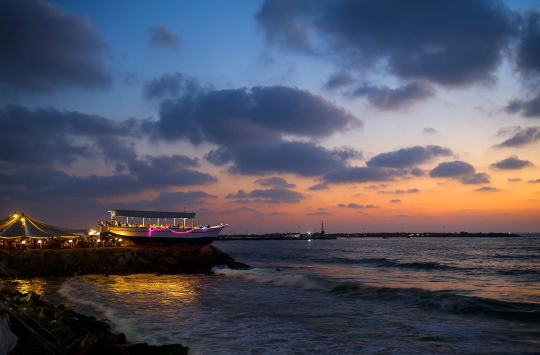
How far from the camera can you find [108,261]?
113 ft

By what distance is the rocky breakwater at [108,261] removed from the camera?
31.3 m

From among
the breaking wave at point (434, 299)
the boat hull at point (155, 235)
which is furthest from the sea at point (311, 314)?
the boat hull at point (155, 235)

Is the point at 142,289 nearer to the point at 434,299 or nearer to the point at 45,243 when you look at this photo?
the point at 434,299

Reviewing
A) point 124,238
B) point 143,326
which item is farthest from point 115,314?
point 124,238

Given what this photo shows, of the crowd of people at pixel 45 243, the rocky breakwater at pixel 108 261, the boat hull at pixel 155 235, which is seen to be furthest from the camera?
the boat hull at pixel 155 235

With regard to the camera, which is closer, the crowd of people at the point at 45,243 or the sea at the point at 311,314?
the sea at the point at 311,314

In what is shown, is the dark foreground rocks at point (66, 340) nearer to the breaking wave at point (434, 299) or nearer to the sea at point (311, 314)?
the sea at point (311, 314)

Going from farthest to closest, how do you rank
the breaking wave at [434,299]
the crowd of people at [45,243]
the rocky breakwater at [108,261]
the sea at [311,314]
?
1. the crowd of people at [45,243]
2. the rocky breakwater at [108,261]
3. the breaking wave at [434,299]
4. the sea at [311,314]

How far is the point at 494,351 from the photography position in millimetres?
11117

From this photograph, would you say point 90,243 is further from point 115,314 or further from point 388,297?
point 388,297

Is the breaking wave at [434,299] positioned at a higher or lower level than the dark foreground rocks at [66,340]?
lower

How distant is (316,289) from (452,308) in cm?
940

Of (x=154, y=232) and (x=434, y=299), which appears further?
(x=154, y=232)

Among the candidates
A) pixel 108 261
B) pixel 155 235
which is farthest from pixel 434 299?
pixel 155 235
